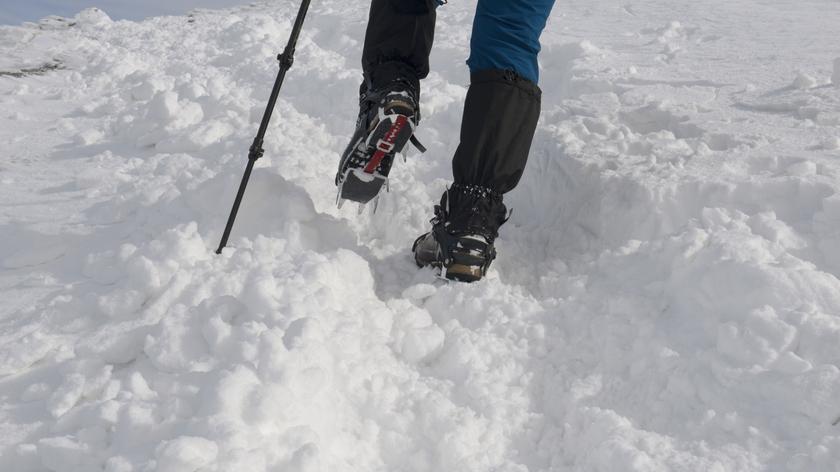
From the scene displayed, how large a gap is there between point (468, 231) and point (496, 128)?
0.38m

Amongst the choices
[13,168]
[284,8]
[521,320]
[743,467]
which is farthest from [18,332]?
[284,8]

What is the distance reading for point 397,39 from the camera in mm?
2523

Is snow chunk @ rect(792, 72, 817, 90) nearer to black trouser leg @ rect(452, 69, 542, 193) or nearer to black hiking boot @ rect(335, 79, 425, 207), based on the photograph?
black trouser leg @ rect(452, 69, 542, 193)

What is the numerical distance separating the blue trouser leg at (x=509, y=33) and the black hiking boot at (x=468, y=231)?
0.46 meters

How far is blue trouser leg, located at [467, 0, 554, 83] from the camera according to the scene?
2221 millimetres

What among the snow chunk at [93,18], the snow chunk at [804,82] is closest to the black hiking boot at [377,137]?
the snow chunk at [804,82]

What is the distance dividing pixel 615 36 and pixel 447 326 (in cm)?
365

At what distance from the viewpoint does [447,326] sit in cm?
220

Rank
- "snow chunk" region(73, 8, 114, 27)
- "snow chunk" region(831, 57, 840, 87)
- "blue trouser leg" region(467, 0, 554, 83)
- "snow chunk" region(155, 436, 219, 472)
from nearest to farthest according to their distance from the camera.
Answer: "snow chunk" region(155, 436, 219, 472)
"blue trouser leg" region(467, 0, 554, 83)
"snow chunk" region(831, 57, 840, 87)
"snow chunk" region(73, 8, 114, 27)

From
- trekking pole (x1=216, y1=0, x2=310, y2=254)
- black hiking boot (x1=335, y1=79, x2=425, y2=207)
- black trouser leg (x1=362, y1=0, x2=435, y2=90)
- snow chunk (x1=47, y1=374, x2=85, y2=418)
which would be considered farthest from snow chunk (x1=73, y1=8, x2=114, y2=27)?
snow chunk (x1=47, y1=374, x2=85, y2=418)

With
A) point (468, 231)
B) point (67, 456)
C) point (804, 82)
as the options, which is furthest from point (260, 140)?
point (804, 82)

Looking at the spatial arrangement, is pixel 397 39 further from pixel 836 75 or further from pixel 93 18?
pixel 93 18

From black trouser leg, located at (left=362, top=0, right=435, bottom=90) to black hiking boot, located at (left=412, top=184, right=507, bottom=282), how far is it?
21.7 inches

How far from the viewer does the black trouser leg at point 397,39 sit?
251 centimetres
